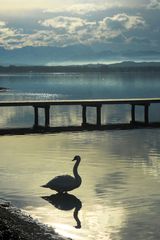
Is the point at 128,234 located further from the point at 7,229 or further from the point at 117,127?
the point at 117,127

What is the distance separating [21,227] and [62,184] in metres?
4.05

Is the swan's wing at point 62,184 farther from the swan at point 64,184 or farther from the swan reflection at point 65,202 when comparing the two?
the swan reflection at point 65,202

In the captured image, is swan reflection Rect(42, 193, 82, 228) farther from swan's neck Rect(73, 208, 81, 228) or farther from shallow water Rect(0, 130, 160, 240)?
shallow water Rect(0, 130, 160, 240)

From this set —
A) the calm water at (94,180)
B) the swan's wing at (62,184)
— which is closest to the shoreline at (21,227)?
the calm water at (94,180)

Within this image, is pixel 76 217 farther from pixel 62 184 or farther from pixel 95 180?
pixel 95 180

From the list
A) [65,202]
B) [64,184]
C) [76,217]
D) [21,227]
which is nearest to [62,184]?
[64,184]

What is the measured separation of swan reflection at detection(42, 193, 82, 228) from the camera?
14.9 metres

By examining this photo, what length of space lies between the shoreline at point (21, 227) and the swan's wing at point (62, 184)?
197 centimetres

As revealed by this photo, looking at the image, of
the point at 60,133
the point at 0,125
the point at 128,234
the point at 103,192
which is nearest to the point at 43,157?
the point at 103,192

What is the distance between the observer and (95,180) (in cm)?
1830

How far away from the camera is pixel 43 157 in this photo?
78.1 feet

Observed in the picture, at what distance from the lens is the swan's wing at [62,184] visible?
631 inches

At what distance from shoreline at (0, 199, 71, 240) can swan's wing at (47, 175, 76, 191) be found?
1.97m

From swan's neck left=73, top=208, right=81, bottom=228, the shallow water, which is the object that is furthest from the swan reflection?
the shallow water
